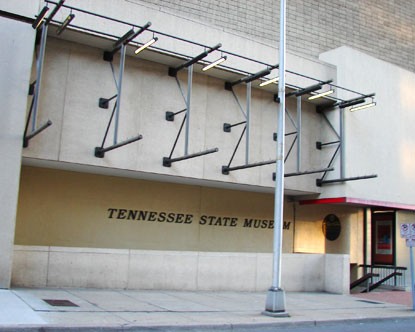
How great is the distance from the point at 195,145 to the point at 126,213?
346 cm

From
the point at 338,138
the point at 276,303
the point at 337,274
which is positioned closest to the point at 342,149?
the point at 338,138

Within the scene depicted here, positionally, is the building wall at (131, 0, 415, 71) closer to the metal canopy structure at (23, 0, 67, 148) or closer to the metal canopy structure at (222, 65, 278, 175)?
the metal canopy structure at (222, 65, 278, 175)

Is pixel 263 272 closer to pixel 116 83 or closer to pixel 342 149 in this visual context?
pixel 342 149

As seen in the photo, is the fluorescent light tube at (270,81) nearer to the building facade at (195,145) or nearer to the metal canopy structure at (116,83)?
the building facade at (195,145)

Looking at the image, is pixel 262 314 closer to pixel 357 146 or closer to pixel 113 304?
pixel 113 304

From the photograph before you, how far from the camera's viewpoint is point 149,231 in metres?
18.8

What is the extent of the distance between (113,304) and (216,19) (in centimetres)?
1212

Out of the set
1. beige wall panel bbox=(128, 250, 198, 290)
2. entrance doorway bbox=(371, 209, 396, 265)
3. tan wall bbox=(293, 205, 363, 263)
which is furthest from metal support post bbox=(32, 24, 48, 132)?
entrance doorway bbox=(371, 209, 396, 265)

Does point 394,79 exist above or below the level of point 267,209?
above

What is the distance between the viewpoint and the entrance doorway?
22781 millimetres

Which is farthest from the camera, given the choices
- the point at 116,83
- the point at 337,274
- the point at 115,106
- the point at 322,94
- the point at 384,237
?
the point at 384,237

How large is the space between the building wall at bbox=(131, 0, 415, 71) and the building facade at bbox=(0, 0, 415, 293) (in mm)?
73

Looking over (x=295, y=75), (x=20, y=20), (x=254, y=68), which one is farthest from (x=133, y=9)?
(x=295, y=75)

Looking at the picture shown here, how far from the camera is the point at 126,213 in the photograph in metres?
18.3
